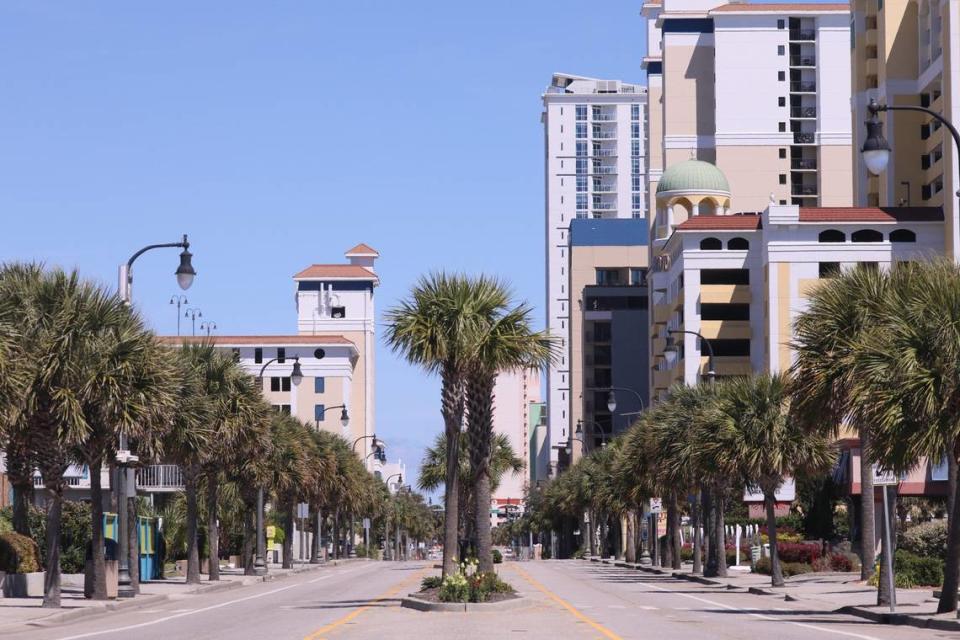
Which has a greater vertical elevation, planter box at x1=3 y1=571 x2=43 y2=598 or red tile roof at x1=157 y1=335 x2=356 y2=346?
red tile roof at x1=157 y1=335 x2=356 y2=346

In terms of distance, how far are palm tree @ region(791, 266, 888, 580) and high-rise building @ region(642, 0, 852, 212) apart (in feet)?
335

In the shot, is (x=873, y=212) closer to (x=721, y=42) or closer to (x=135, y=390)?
(x=721, y=42)

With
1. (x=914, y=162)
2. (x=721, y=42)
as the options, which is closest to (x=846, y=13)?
(x=721, y=42)

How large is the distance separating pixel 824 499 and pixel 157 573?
36240 mm

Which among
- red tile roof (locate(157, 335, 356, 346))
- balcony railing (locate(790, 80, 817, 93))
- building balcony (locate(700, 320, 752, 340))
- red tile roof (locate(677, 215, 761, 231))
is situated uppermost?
balcony railing (locate(790, 80, 817, 93))

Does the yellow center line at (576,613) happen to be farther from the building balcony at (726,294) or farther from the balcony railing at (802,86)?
the balcony railing at (802,86)

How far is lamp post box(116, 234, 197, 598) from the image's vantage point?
3756cm

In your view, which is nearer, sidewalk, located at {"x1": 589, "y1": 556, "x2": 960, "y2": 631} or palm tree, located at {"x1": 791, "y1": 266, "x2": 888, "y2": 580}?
sidewalk, located at {"x1": 589, "y1": 556, "x2": 960, "y2": 631}

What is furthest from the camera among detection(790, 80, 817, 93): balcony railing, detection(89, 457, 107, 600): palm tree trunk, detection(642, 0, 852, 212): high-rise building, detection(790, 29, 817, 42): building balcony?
detection(790, 29, 817, 42): building balcony

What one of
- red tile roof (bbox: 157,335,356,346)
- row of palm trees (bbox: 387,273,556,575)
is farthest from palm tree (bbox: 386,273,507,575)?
red tile roof (bbox: 157,335,356,346)

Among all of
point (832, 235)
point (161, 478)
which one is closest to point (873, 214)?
point (832, 235)

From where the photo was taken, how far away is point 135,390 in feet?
115

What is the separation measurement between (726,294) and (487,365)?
77165mm

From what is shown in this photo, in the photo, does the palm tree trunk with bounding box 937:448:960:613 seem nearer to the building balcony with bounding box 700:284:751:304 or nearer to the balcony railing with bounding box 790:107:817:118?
the building balcony with bounding box 700:284:751:304
